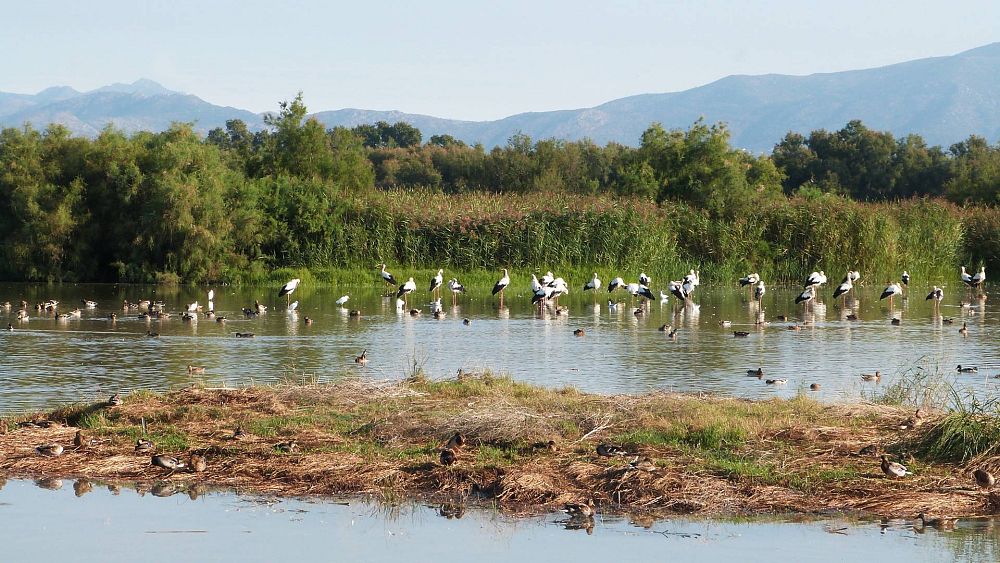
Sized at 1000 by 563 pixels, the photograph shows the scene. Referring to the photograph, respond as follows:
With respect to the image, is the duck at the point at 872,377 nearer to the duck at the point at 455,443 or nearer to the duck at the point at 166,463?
the duck at the point at 455,443

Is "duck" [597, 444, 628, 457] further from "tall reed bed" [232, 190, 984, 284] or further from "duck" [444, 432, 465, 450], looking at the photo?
"tall reed bed" [232, 190, 984, 284]

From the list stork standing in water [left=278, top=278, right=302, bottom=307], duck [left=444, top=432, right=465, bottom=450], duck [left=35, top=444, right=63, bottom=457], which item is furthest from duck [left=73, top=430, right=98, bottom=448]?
stork standing in water [left=278, top=278, right=302, bottom=307]

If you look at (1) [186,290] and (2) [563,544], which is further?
(1) [186,290]

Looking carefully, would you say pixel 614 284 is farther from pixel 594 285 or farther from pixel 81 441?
pixel 81 441

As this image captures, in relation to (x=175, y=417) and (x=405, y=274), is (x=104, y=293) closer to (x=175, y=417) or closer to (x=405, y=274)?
(x=405, y=274)

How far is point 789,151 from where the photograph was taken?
3273 inches

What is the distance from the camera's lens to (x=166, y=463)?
1037 cm

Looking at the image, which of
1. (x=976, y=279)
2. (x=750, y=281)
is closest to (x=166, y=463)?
(x=750, y=281)

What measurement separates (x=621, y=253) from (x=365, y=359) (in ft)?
68.9

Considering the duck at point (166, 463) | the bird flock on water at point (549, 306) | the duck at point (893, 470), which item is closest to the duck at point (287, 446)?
the bird flock on water at point (549, 306)

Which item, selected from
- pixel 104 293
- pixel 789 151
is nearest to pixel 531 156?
pixel 789 151

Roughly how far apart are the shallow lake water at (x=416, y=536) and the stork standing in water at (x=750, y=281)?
25.6m

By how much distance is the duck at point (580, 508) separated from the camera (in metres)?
9.27

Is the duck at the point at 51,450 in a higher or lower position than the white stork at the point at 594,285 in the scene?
lower
